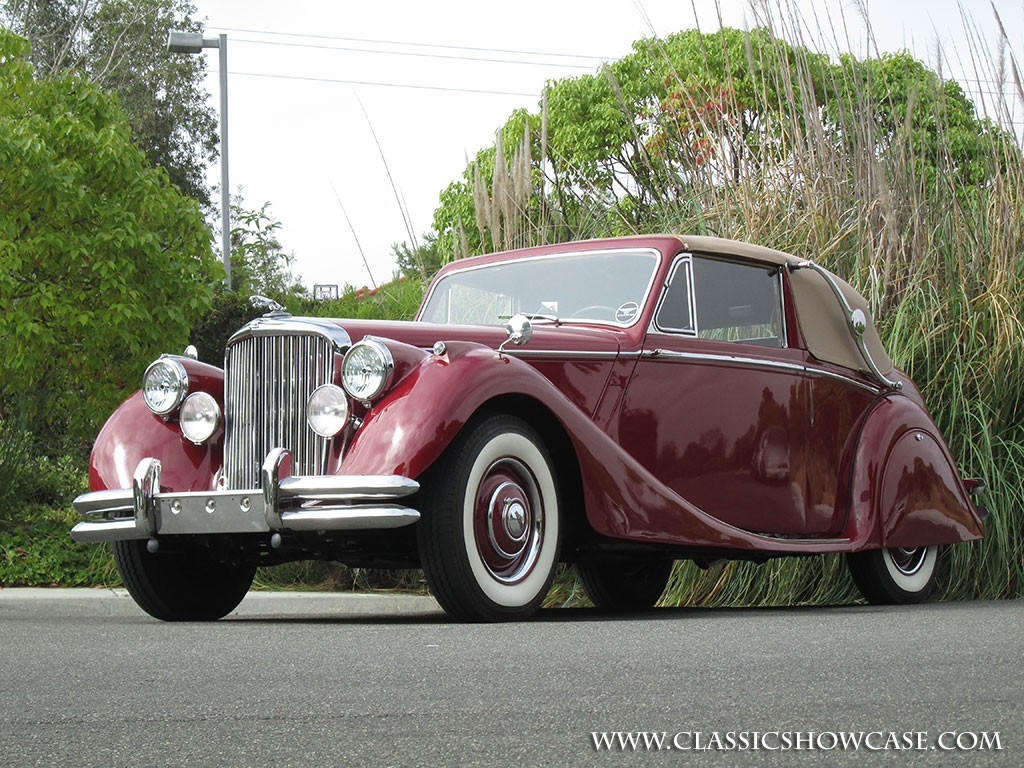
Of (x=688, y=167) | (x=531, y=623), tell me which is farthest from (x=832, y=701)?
(x=688, y=167)

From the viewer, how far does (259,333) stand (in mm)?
5273

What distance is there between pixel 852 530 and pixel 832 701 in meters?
3.63

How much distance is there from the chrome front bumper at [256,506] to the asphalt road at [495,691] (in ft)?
1.27

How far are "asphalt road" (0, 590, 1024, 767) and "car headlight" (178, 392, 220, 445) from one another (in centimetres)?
87

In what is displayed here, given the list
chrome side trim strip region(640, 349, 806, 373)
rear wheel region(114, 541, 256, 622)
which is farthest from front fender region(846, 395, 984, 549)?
rear wheel region(114, 541, 256, 622)

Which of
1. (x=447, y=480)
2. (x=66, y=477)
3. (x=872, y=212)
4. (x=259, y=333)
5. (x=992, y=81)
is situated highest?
(x=992, y=81)

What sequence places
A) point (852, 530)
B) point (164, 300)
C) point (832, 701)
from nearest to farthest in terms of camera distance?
point (832, 701) → point (852, 530) → point (164, 300)

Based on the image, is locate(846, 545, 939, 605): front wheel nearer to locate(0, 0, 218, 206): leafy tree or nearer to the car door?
the car door

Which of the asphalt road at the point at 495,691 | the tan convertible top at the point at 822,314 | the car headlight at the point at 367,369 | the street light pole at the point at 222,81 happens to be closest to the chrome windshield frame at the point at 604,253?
the tan convertible top at the point at 822,314

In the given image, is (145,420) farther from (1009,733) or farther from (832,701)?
(1009,733)

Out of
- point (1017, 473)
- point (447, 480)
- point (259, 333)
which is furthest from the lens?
point (1017, 473)

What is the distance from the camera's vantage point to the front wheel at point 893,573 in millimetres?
6637

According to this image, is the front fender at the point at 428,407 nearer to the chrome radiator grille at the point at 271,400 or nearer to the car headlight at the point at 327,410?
the car headlight at the point at 327,410

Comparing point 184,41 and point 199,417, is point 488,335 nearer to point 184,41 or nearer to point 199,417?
point 199,417
